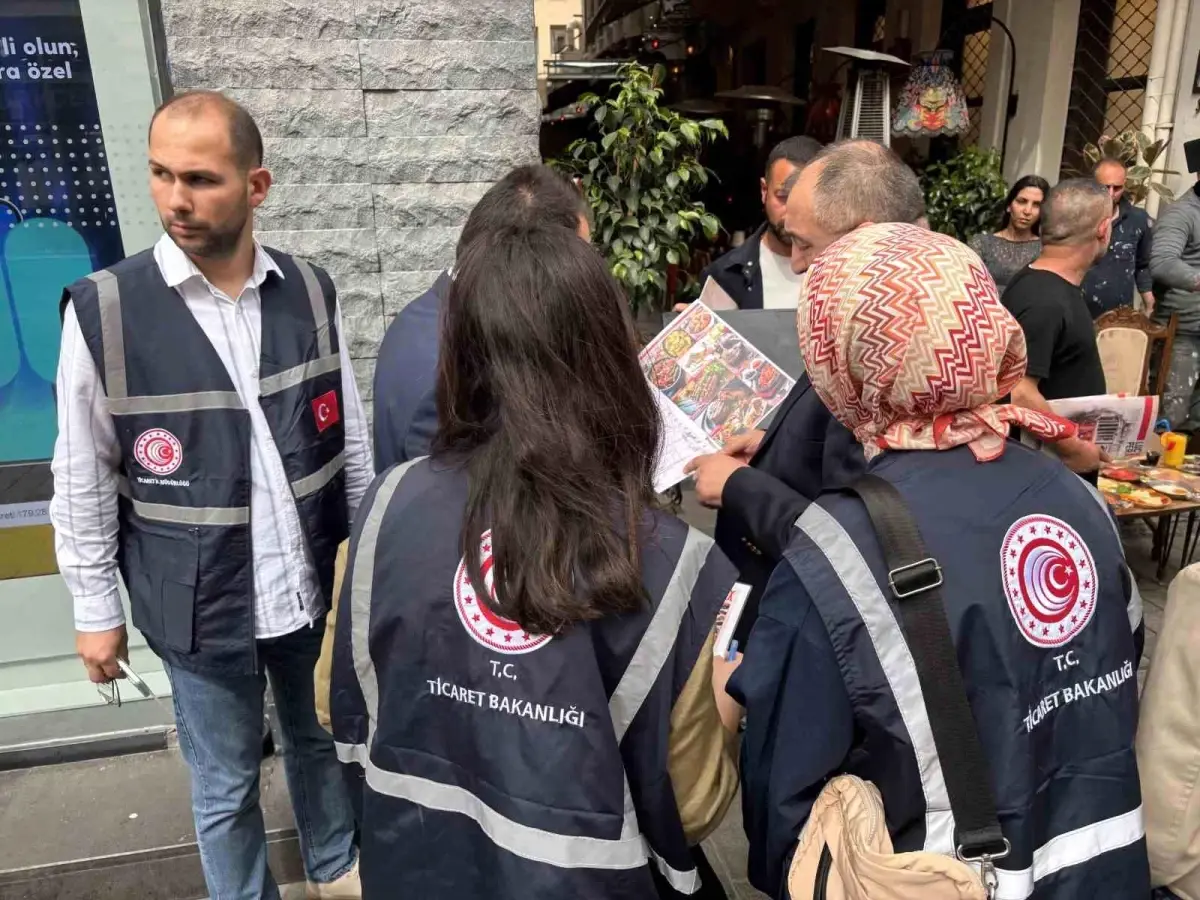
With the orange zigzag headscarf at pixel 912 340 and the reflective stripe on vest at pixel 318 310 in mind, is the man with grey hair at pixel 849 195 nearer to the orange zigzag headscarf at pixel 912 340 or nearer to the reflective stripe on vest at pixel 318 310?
the orange zigzag headscarf at pixel 912 340

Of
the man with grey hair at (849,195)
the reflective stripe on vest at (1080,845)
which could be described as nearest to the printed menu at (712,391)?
the man with grey hair at (849,195)

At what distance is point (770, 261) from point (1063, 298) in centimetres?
107

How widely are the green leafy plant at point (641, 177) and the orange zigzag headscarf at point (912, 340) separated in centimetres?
259

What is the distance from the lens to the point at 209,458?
1884mm

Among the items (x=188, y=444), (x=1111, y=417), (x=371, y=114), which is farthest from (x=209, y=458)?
(x=1111, y=417)

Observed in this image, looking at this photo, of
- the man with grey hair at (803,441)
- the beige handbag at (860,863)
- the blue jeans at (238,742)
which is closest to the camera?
the beige handbag at (860,863)

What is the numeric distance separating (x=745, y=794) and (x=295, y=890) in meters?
1.97

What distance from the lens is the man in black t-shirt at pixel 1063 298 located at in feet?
9.14

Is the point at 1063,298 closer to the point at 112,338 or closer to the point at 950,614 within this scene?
the point at 950,614

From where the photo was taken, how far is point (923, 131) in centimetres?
694

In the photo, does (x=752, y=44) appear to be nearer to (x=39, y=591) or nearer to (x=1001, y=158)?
(x=1001, y=158)

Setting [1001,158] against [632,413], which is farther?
[1001,158]

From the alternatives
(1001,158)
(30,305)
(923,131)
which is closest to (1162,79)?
(1001,158)

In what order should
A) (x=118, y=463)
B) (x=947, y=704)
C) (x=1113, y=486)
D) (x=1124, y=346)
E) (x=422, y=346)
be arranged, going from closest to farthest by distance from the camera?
(x=947, y=704), (x=118, y=463), (x=422, y=346), (x=1113, y=486), (x=1124, y=346)
